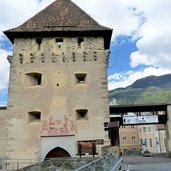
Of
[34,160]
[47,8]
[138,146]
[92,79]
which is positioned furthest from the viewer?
[138,146]

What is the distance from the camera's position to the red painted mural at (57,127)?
15.3m

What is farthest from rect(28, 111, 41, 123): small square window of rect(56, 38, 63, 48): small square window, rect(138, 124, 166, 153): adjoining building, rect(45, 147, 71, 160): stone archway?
rect(138, 124, 166, 153): adjoining building

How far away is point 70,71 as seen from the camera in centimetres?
1625

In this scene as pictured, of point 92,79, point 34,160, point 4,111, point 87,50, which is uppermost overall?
point 87,50

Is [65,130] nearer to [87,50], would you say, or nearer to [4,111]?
[4,111]

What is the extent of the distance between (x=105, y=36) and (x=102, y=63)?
189cm

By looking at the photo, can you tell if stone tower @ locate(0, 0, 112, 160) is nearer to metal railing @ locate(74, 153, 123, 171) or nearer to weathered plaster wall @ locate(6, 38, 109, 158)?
weathered plaster wall @ locate(6, 38, 109, 158)

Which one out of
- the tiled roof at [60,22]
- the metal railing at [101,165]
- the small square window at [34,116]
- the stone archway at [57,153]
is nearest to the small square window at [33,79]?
the small square window at [34,116]

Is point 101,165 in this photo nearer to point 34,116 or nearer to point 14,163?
point 14,163

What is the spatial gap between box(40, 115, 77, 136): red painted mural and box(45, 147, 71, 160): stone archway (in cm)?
86

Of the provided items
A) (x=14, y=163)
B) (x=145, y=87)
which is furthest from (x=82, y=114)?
(x=145, y=87)

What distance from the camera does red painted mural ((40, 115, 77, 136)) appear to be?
50.1ft

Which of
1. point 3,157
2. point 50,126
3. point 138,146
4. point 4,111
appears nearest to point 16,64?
point 4,111

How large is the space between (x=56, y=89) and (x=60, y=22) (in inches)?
173
